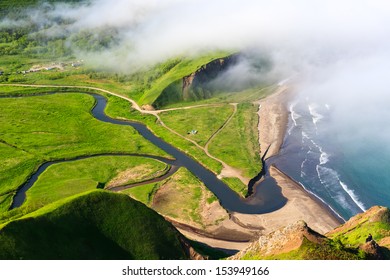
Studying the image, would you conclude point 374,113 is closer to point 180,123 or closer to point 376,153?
point 376,153

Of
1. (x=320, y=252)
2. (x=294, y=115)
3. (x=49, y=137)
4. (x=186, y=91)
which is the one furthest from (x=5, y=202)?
(x=294, y=115)

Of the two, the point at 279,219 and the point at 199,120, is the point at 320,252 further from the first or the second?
the point at 199,120

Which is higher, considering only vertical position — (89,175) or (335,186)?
(89,175)

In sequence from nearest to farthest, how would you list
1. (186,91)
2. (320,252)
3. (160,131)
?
(320,252), (160,131), (186,91)

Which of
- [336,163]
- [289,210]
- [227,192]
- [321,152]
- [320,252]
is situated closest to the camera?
[320,252]

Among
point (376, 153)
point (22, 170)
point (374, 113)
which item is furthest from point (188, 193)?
point (374, 113)

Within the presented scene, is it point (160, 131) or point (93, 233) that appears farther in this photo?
point (160, 131)
